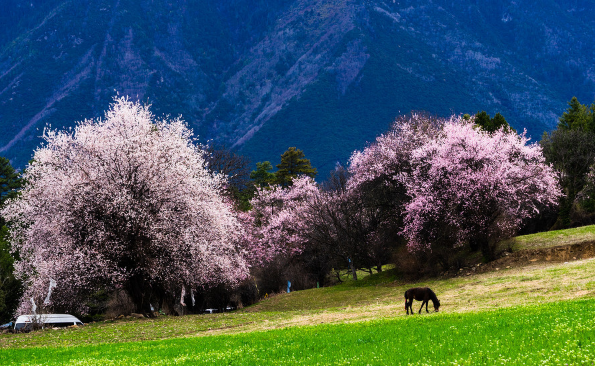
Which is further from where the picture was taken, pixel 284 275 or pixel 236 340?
pixel 284 275

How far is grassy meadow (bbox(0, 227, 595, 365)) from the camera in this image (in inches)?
455

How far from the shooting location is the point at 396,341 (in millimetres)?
14516

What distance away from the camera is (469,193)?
40.5 metres

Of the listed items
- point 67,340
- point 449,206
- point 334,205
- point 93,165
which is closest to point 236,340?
point 67,340

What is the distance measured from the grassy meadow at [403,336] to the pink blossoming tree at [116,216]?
424cm

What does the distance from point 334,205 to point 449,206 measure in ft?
50.7

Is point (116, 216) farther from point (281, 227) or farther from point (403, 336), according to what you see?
point (281, 227)

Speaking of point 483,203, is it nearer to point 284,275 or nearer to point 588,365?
point 284,275

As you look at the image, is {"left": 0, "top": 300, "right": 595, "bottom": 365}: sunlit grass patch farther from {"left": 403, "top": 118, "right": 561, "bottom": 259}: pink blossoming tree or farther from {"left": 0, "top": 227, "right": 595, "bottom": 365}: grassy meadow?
{"left": 403, "top": 118, "right": 561, "bottom": 259}: pink blossoming tree

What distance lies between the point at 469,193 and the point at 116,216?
2814 centimetres

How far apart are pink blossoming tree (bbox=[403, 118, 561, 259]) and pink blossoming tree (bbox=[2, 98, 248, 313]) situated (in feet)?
60.3

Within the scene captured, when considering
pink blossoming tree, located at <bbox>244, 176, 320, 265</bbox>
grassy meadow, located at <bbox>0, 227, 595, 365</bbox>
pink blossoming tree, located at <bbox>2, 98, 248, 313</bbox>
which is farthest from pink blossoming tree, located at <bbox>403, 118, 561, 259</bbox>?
pink blossoming tree, located at <bbox>2, 98, 248, 313</bbox>

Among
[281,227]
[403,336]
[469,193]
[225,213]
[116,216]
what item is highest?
[281,227]

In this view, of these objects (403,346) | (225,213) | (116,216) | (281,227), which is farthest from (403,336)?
(281,227)
